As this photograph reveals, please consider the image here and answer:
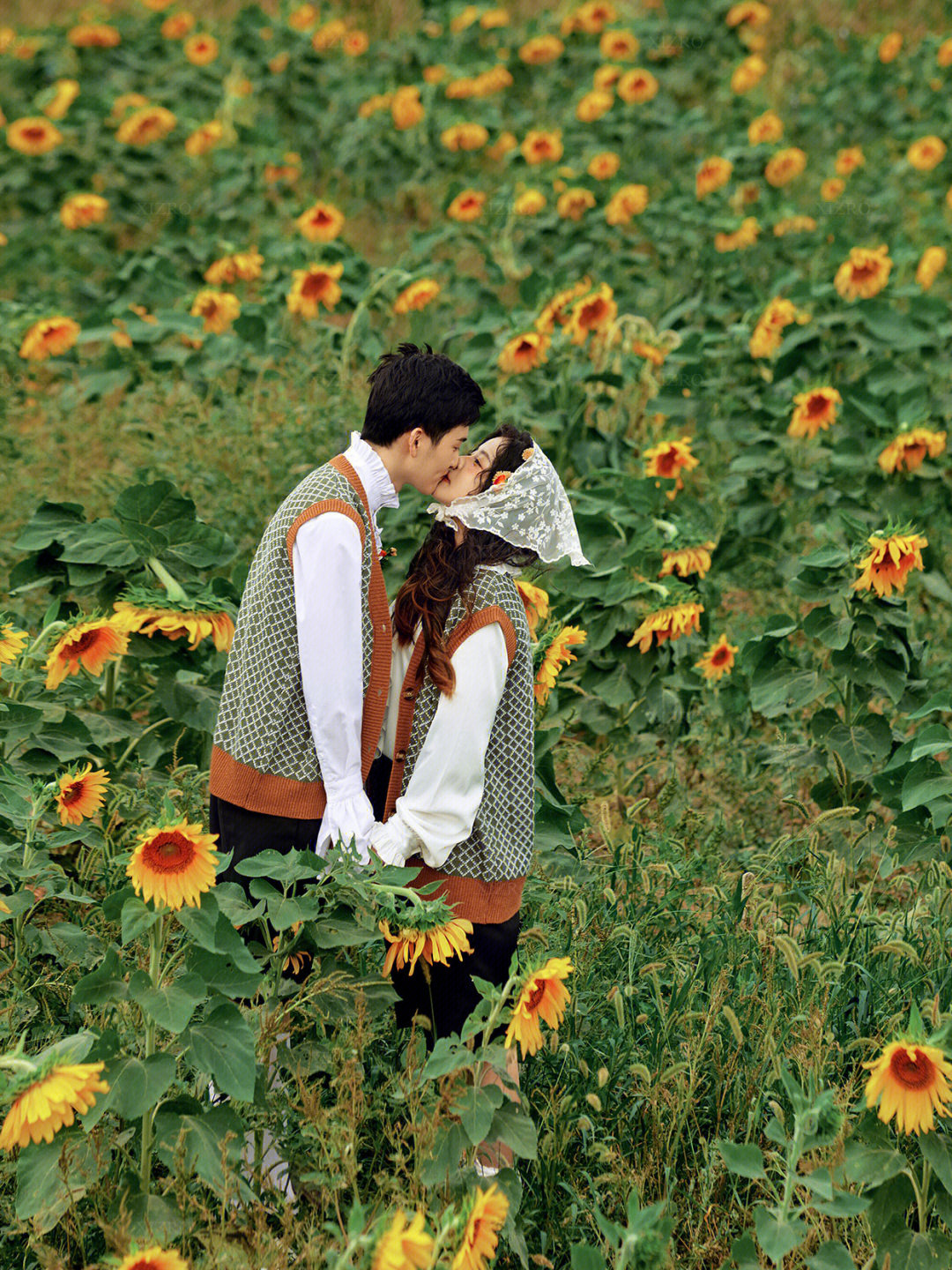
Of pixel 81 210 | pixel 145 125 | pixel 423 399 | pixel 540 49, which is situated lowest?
pixel 81 210

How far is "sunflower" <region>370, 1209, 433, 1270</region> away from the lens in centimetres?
159

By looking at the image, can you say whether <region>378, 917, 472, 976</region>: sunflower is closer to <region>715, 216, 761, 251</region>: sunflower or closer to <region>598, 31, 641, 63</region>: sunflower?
<region>715, 216, 761, 251</region>: sunflower

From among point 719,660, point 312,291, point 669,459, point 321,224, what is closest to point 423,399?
point 719,660

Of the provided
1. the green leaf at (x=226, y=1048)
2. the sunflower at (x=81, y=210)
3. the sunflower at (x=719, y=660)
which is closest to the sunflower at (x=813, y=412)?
the sunflower at (x=719, y=660)

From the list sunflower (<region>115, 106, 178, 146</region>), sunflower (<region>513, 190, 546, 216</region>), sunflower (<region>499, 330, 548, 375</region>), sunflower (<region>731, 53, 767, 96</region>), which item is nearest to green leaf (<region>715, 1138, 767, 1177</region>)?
sunflower (<region>499, 330, 548, 375</region>)

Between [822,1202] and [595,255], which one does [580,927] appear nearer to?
[822,1202]

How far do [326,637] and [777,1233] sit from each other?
40.7 inches

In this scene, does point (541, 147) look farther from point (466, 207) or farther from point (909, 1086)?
point (909, 1086)

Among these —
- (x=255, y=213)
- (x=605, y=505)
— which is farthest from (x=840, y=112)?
(x=605, y=505)

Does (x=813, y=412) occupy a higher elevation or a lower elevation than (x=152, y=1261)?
lower

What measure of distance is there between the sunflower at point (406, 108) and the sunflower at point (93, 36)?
1907 millimetres

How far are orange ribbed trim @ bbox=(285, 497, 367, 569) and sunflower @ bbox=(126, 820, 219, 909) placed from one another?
1.61 feet

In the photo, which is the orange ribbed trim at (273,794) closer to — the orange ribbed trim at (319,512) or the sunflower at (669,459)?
the orange ribbed trim at (319,512)

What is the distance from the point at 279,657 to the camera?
2.22 metres
